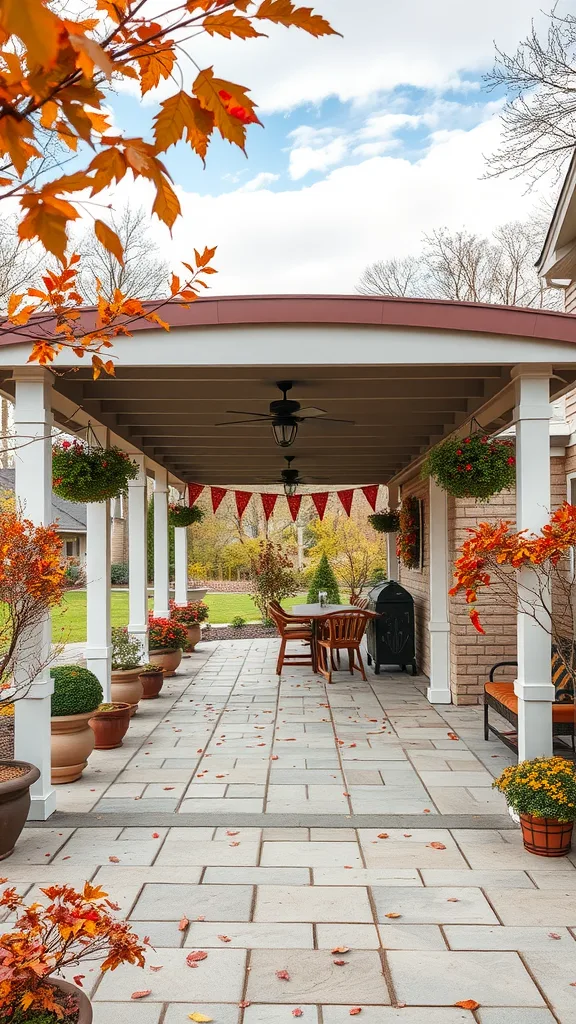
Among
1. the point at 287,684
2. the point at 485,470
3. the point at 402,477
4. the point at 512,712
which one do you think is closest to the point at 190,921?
the point at 512,712

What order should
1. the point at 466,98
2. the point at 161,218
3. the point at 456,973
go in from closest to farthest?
the point at 161,218 → the point at 456,973 → the point at 466,98

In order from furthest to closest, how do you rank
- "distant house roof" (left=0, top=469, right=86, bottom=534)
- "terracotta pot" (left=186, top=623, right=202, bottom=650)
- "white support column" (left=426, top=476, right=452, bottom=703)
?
1. "distant house roof" (left=0, top=469, right=86, bottom=534)
2. "terracotta pot" (left=186, top=623, right=202, bottom=650)
3. "white support column" (left=426, top=476, right=452, bottom=703)

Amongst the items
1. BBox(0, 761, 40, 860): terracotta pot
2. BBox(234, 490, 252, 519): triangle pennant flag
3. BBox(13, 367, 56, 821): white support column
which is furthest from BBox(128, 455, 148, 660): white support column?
BBox(0, 761, 40, 860): terracotta pot

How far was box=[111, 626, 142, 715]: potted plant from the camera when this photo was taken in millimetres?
7066

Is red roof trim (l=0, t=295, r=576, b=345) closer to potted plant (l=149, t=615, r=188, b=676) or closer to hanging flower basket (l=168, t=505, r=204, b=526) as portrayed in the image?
potted plant (l=149, t=615, r=188, b=676)

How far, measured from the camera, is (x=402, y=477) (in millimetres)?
11250

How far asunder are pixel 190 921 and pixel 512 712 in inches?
108

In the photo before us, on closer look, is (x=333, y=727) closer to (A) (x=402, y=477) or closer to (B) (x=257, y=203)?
(A) (x=402, y=477)

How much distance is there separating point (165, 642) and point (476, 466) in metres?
5.30

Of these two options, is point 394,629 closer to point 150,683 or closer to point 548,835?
point 150,683

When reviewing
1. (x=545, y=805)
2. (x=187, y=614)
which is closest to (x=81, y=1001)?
(x=545, y=805)

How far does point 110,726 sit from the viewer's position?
611 cm

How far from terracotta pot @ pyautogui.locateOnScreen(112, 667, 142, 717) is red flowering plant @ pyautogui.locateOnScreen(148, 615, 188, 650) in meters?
2.02

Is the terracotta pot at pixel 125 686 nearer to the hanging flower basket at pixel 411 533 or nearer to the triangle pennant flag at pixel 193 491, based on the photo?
the hanging flower basket at pixel 411 533
